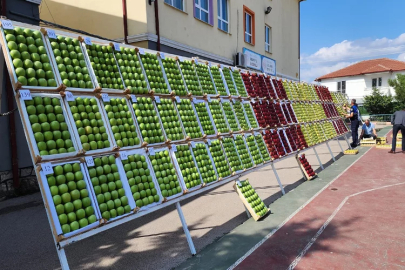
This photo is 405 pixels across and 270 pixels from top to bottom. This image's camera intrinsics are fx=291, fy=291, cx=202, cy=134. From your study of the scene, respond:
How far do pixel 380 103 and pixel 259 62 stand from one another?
29397mm

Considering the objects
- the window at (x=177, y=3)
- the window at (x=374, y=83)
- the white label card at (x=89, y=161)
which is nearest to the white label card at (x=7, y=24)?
the white label card at (x=89, y=161)

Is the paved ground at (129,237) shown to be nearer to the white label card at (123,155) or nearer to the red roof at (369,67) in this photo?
the white label card at (123,155)

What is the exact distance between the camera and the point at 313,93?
41.7ft

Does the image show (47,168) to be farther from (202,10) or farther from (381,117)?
(381,117)

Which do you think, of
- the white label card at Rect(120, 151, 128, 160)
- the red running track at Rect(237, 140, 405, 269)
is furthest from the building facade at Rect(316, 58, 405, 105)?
the white label card at Rect(120, 151, 128, 160)

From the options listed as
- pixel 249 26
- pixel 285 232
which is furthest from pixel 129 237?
pixel 249 26

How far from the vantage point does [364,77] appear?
48.4m

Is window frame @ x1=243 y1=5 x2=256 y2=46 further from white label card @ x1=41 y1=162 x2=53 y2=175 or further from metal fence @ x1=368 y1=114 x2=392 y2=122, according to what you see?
metal fence @ x1=368 y1=114 x2=392 y2=122

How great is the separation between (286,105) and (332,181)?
2803mm

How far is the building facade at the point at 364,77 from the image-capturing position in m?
45.9

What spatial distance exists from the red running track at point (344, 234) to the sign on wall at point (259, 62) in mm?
11082

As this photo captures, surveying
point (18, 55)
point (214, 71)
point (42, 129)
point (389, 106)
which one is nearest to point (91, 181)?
point (42, 129)

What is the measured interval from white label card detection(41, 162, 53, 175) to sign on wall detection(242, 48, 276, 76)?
1548 centimetres

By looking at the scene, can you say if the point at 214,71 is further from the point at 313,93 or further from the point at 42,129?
the point at 313,93
